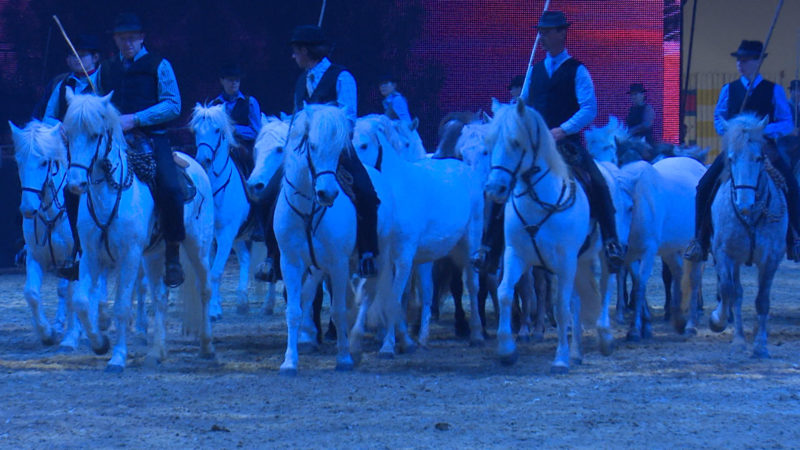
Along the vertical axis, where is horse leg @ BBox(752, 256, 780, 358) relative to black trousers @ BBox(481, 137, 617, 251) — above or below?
below

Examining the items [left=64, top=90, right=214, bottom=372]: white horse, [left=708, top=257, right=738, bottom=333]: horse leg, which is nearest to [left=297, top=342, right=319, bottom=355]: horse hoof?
[left=64, top=90, right=214, bottom=372]: white horse

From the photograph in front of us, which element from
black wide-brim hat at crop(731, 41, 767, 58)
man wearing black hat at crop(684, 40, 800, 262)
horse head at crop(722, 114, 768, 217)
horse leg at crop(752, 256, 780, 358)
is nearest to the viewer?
horse head at crop(722, 114, 768, 217)

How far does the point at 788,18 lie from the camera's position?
23.8 m

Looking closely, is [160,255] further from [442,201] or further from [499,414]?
[499,414]

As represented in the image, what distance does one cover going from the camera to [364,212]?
26.4 ft

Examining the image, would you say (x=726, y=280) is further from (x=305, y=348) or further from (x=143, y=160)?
(x=143, y=160)

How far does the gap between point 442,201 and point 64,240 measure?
3.11m

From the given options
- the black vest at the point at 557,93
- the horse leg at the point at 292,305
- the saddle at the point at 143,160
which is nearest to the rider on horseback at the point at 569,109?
the black vest at the point at 557,93

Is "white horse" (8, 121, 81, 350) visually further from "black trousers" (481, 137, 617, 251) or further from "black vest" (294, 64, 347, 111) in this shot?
"black trousers" (481, 137, 617, 251)

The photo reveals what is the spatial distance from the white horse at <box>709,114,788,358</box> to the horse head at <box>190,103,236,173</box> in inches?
183

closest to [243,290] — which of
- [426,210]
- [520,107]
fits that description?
[426,210]

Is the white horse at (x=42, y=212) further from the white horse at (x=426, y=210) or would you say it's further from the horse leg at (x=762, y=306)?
the horse leg at (x=762, y=306)

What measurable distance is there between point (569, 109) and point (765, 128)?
1675 mm

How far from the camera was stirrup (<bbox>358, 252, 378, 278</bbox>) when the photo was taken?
26.3 ft
